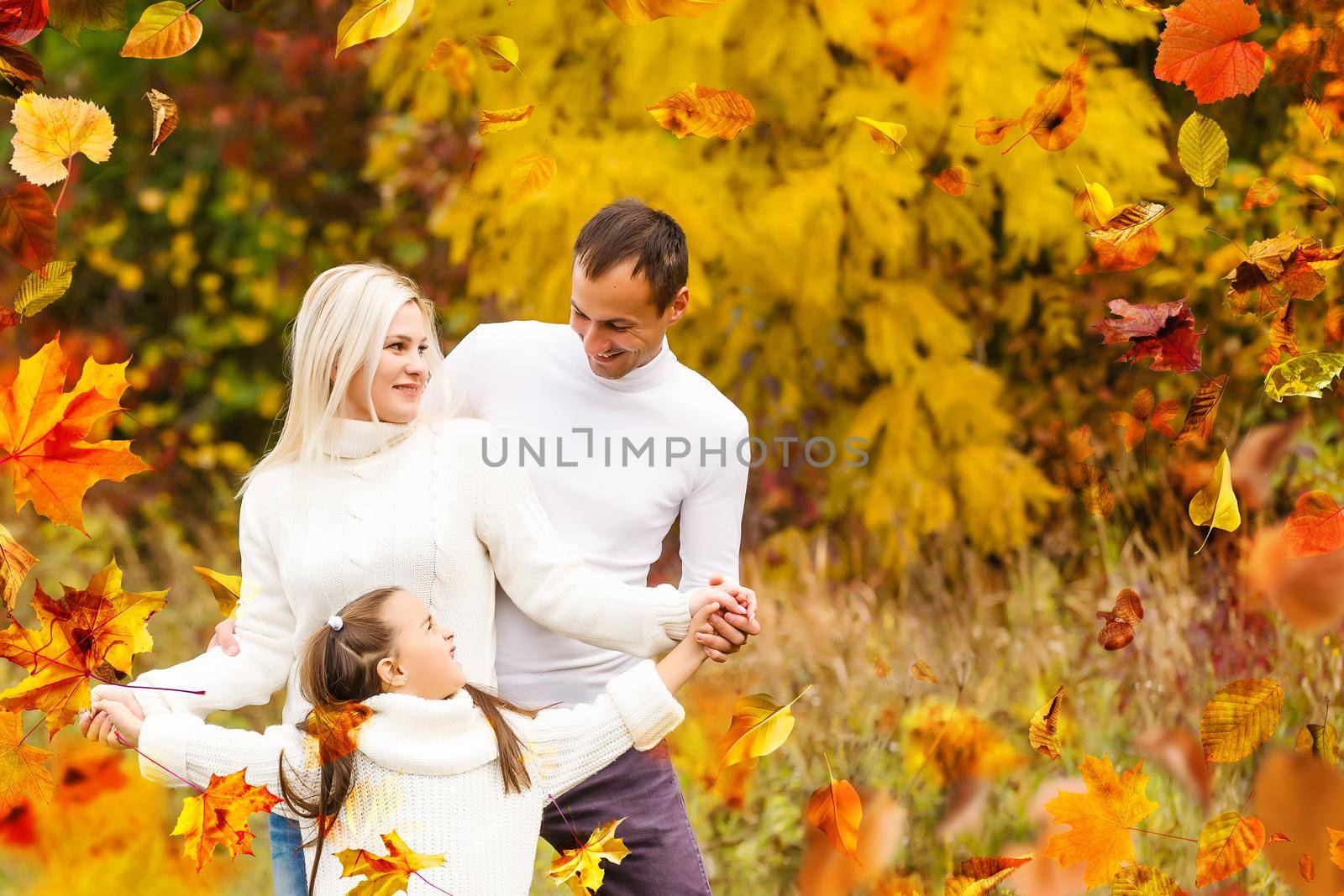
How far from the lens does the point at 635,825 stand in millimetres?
2268

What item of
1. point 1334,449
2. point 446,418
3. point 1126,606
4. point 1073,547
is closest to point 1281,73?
point 1126,606

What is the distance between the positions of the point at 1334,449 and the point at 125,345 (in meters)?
5.55

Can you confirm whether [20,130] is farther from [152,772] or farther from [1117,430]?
[1117,430]

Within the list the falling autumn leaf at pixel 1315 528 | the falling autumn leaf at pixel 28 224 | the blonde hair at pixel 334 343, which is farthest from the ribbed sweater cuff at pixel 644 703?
the falling autumn leaf at pixel 28 224

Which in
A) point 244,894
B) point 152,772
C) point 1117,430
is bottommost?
point 244,894

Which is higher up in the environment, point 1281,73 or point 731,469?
point 1281,73

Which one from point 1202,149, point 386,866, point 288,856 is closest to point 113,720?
point 288,856

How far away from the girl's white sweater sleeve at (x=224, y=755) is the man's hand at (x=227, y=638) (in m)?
0.19

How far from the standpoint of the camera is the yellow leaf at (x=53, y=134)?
1.71 m

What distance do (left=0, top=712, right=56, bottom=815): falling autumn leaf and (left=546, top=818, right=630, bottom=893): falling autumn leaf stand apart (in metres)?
0.70

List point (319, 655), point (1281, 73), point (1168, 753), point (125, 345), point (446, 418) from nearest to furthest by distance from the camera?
point (1281, 73) → point (319, 655) → point (446, 418) → point (1168, 753) → point (125, 345)

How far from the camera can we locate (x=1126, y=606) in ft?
6.97

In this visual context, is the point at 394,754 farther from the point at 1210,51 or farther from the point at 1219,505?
the point at 1210,51

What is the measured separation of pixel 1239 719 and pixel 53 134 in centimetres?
176
